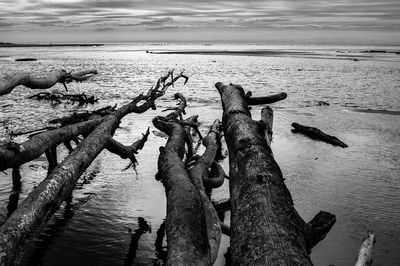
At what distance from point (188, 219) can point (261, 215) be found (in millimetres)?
761

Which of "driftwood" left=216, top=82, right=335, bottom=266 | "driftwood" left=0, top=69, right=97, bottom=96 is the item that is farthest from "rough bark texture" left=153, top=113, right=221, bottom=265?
"driftwood" left=0, top=69, right=97, bottom=96

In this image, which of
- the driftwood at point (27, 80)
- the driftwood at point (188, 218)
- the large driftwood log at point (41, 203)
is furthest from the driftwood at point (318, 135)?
the driftwood at point (27, 80)

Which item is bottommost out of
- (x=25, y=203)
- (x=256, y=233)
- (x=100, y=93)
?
(x=100, y=93)

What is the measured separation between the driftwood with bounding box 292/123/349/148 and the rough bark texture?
675 centimetres

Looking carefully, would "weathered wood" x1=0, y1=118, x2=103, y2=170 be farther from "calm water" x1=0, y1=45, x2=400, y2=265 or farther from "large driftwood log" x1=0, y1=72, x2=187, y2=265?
"calm water" x1=0, y1=45, x2=400, y2=265

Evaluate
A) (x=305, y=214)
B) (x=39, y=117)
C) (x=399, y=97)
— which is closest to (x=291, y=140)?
(x=305, y=214)

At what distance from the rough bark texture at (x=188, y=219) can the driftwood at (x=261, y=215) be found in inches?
12.0

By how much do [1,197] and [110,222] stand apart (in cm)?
230

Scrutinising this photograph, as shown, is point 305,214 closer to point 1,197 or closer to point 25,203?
point 25,203

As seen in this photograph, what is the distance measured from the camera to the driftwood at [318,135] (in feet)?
35.0

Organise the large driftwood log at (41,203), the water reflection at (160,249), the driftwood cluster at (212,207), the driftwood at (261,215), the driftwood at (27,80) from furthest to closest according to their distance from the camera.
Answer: the driftwood at (27,80), the water reflection at (160,249), the large driftwood log at (41,203), the driftwood cluster at (212,207), the driftwood at (261,215)

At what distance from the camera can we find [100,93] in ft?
75.4

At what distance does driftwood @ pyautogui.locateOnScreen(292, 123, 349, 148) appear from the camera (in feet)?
35.0

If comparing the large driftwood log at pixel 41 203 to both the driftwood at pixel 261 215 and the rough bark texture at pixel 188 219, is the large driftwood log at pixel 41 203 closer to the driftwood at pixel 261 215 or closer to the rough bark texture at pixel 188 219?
the rough bark texture at pixel 188 219
